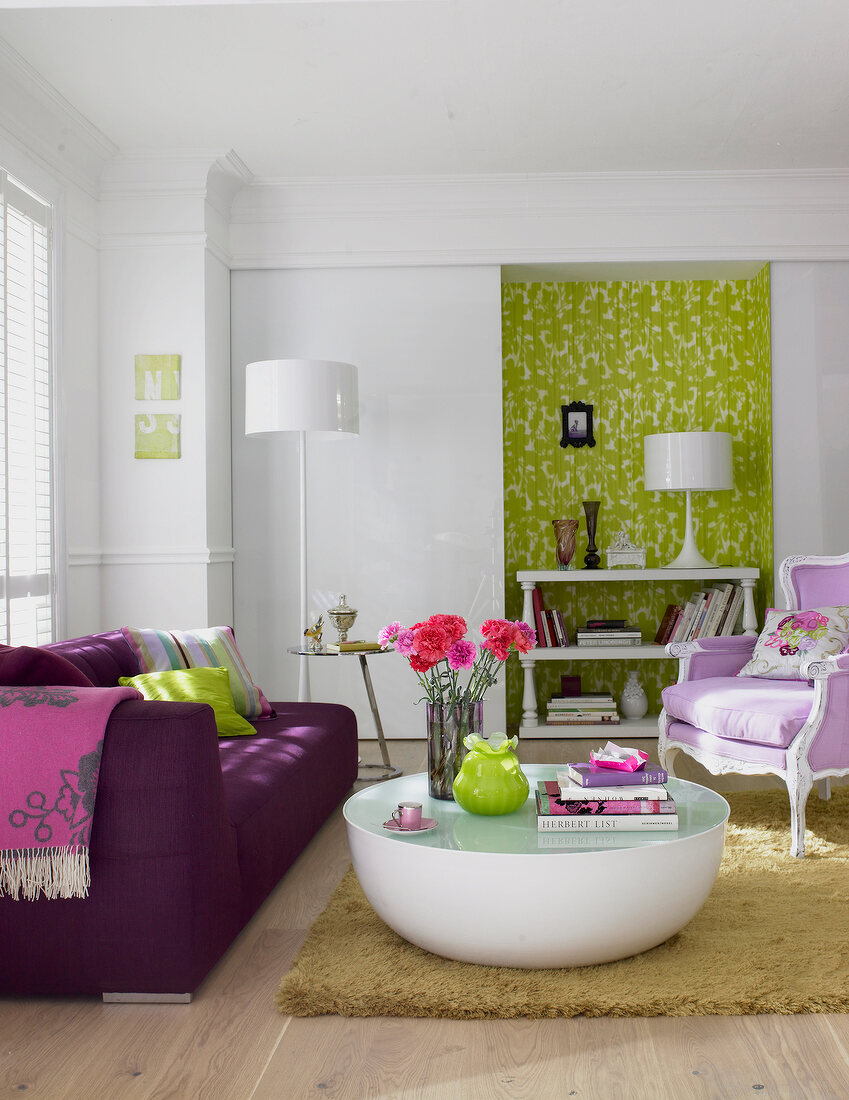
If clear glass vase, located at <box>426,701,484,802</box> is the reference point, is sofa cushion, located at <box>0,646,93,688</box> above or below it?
above

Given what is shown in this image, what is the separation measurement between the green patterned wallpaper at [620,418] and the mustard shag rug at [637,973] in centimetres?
287

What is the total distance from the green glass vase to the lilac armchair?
3.55 ft

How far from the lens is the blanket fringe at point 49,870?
6.39 feet

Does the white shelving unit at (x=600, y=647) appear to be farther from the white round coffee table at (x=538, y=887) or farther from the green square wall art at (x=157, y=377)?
the white round coffee table at (x=538, y=887)

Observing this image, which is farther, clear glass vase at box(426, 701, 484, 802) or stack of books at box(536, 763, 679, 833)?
clear glass vase at box(426, 701, 484, 802)

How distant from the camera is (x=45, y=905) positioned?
2.00 m

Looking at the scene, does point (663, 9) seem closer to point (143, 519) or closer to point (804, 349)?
point (804, 349)

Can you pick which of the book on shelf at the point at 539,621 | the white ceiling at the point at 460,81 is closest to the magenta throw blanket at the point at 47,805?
the white ceiling at the point at 460,81

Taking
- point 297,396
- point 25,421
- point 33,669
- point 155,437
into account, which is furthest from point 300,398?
point 33,669

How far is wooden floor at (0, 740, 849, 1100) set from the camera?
5.57 ft

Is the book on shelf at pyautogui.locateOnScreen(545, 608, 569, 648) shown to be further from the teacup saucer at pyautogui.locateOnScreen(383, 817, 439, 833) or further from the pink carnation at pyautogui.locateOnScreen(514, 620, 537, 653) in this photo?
the teacup saucer at pyautogui.locateOnScreen(383, 817, 439, 833)

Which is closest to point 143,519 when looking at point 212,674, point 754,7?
point 212,674

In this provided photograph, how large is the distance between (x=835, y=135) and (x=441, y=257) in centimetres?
192

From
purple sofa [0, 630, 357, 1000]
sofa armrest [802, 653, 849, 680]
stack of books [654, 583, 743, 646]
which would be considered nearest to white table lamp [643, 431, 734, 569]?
stack of books [654, 583, 743, 646]
